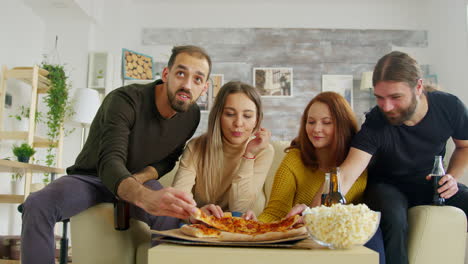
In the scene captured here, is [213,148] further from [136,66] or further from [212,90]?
[136,66]

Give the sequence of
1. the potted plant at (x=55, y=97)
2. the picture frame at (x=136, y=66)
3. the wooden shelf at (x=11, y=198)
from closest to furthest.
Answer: the wooden shelf at (x=11, y=198), the potted plant at (x=55, y=97), the picture frame at (x=136, y=66)

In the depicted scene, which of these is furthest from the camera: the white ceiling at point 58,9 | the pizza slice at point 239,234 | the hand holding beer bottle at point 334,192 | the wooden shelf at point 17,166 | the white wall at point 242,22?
the white wall at point 242,22

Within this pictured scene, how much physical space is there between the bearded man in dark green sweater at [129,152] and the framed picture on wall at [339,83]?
12.2 feet

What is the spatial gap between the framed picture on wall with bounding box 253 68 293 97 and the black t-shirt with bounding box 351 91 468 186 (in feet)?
12.0

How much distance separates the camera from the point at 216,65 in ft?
19.0

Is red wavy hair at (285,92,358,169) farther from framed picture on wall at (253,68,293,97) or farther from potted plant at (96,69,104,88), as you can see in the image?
potted plant at (96,69,104,88)

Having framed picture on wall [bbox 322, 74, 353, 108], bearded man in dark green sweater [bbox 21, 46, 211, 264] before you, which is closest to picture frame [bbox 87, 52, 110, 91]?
framed picture on wall [bbox 322, 74, 353, 108]

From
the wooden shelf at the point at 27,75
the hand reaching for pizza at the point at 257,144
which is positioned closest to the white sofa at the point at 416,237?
the hand reaching for pizza at the point at 257,144

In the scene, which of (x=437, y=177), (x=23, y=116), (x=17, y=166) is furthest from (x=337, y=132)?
(x=23, y=116)

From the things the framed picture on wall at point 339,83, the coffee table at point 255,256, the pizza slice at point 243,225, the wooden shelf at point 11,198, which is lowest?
the wooden shelf at point 11,198

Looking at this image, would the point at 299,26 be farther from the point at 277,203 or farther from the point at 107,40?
the point at 277,203

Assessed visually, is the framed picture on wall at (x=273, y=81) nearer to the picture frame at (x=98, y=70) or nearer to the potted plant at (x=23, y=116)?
the picture frame at (x=98, y=70)

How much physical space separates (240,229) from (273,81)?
4.62 meters

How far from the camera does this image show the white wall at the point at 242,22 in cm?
521
